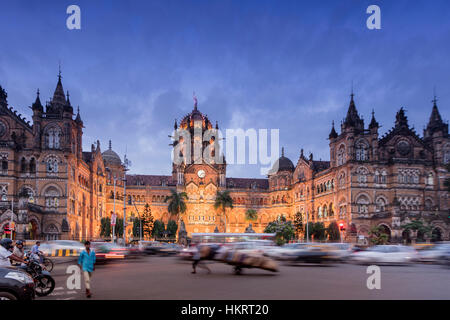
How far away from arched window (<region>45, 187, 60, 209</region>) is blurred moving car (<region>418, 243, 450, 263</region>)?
5322cm

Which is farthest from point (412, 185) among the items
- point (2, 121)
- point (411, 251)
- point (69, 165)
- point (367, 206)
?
point (2, 121)

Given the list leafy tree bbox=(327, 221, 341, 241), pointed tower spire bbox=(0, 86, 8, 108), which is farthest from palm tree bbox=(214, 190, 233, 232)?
pointed tower spire bbox=(0, 86, 8, 108)

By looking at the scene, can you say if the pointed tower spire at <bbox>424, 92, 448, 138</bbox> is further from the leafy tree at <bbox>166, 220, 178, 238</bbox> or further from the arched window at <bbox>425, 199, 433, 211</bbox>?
the leafy tree at <bbox>166, 220, 178, 238</bbox>

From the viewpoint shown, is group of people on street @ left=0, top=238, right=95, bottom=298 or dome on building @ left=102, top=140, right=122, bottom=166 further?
dome on building @ left=102, top=140, right=122, bottom=166

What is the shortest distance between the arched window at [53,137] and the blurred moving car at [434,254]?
55267 mm

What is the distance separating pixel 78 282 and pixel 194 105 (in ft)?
350

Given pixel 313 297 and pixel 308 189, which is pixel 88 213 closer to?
pixel 308 189

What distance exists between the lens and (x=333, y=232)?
258ft

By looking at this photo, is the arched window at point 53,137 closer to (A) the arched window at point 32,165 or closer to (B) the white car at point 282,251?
(A) the arched window at point 32,165

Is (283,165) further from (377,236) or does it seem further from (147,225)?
(377,236)

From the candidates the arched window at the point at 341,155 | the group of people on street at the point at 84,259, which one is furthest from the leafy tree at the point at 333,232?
the group of people on street at the point at 84,259

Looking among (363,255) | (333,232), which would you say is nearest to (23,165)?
(333,232)

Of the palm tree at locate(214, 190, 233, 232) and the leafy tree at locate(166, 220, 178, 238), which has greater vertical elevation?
the palm tree at locate(214, 190, 233, 232)

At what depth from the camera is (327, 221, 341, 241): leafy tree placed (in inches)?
3066
